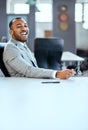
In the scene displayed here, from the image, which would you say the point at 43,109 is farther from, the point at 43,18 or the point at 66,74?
the point at 43,18

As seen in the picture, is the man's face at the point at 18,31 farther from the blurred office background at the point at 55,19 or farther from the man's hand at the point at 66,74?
the blurred office background at the point at 55,19

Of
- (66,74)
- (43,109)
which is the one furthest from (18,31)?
(43,109)

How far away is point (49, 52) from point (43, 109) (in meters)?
2.91

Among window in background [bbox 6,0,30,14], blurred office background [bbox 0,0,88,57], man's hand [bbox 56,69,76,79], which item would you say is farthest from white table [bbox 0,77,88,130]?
window in background [bbox 6,0,30,14]

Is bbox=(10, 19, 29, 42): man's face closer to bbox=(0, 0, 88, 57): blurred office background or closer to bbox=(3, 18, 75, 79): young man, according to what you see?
bbox=(3, 18, 75, 79): young man

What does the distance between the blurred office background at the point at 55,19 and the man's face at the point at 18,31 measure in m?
6.55

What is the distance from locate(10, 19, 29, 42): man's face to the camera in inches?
109

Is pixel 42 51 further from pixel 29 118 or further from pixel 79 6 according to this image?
pixel 79 6

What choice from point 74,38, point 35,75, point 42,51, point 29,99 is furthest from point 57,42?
point 74,38

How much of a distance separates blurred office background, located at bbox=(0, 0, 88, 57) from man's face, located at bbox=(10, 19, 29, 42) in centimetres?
655

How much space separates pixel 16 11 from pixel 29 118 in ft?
29.1

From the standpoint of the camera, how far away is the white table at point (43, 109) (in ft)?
3.29

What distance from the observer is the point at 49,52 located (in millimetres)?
4113

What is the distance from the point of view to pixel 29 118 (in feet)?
3.57
